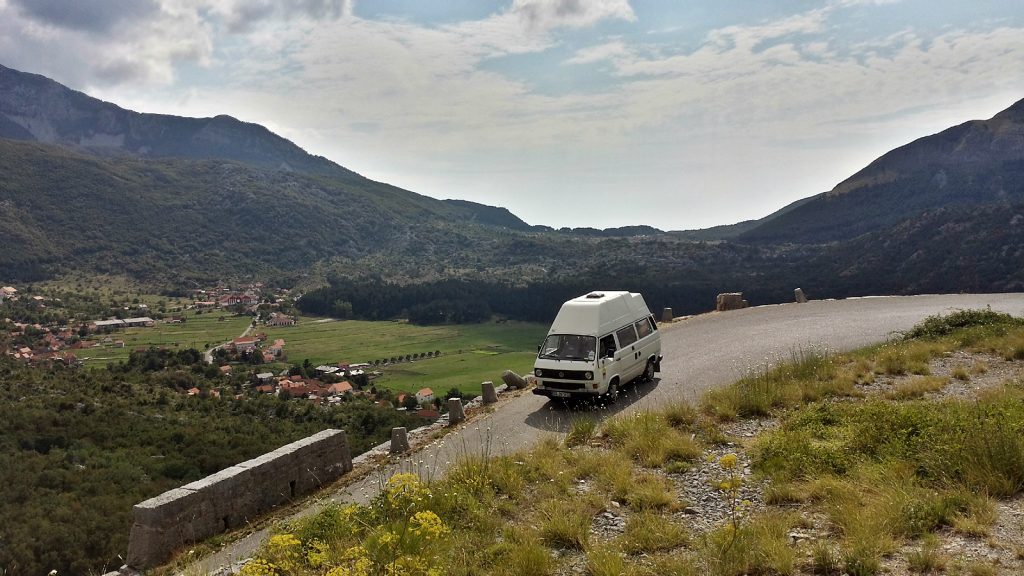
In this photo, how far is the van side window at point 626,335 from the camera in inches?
523

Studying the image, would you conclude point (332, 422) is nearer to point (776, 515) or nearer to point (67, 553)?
point (67, 553)

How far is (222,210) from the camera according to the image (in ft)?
602

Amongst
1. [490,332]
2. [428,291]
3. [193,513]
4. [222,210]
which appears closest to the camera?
[193,513]

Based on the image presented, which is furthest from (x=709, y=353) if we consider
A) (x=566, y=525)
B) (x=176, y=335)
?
(x=176, y=335)

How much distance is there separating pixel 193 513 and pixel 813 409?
10.1 meters

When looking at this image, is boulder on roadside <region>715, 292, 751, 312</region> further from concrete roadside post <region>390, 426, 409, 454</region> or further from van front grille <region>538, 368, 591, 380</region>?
concrete roadside post <region>390, 426, 409, 454</region>

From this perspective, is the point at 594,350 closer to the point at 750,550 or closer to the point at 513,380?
the point at 513,380

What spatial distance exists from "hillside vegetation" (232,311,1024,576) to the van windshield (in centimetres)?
249

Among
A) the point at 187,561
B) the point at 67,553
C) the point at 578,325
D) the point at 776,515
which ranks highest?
the point at 578,325

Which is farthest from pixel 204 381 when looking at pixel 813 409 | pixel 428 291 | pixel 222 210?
pixel 222 210

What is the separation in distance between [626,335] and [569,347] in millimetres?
1601

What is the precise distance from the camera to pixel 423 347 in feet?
275

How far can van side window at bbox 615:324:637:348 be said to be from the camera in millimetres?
13285

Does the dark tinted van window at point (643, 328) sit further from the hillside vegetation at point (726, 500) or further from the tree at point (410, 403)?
the tree at point (410, 403)
